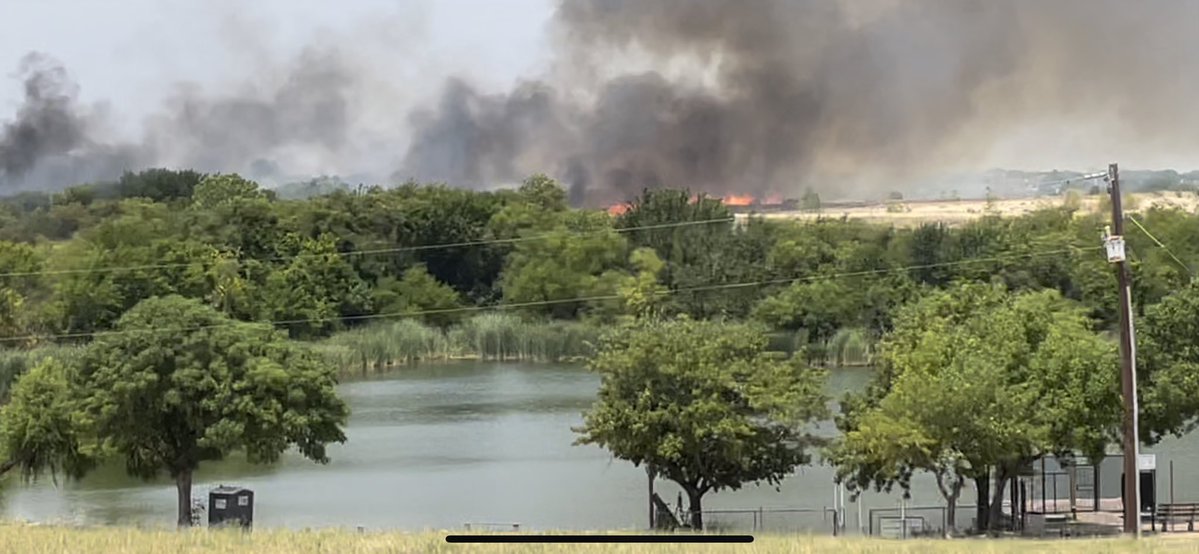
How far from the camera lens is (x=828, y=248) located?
81.9 m

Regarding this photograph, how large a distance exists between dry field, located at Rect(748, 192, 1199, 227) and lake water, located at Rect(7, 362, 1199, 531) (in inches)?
2466

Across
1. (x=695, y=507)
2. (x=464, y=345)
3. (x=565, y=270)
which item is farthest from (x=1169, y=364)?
(x=565, y=270)

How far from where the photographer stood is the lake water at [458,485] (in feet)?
106

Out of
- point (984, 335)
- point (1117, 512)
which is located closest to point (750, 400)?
point (984, 335)

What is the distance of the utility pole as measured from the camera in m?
22.8

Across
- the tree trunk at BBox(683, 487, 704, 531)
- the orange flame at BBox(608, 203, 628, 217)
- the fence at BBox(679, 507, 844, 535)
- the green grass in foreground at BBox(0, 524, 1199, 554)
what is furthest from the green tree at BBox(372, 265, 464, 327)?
the green grass in foreground at BBox(0, 524, 1199, 554)

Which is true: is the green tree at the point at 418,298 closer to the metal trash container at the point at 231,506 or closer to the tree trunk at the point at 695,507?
the metal trash container at the point at 231,506

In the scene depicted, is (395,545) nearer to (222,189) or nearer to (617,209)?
(617,209)

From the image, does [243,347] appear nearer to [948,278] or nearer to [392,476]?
[392,476]

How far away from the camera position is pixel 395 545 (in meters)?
17.5

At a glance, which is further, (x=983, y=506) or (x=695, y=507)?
(x=695, y=507)

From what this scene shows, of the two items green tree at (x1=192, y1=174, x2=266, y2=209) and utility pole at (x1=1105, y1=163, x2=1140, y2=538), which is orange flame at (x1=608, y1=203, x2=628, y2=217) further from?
utility pole at (x1=1105, y1=163, x2=1140, y2=538)

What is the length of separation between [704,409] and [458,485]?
39.6ft

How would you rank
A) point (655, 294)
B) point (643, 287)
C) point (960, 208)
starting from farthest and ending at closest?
1. point (960, 208)
2. point (655, 294)
3. point (643, 287)
